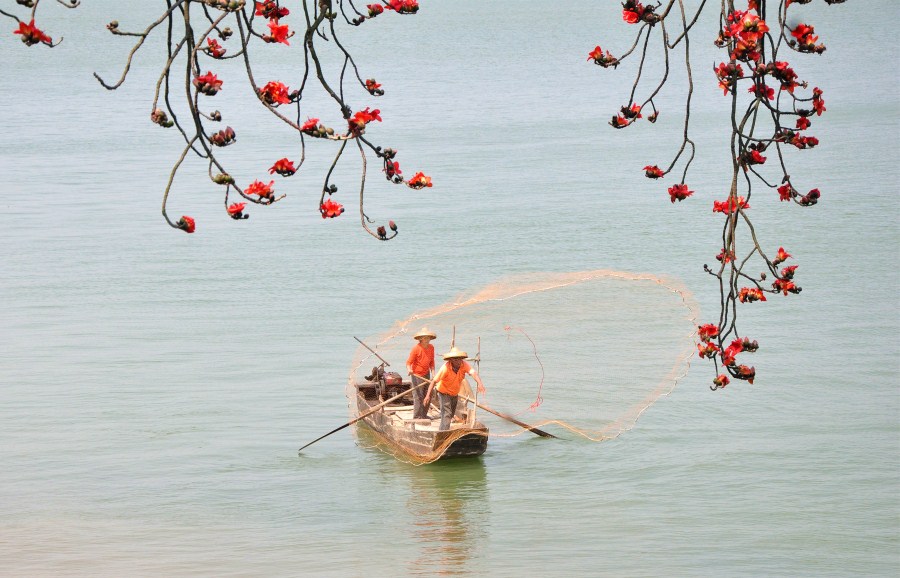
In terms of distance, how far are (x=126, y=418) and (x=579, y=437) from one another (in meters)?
7.28

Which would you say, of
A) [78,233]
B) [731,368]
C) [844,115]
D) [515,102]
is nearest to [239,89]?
[515,102]

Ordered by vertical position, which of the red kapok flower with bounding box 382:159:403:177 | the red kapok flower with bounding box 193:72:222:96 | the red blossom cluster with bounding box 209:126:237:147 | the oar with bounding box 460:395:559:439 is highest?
the red kapok flower with bounding box 193:72:222:96

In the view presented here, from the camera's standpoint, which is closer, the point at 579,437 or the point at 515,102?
the point at 579,437

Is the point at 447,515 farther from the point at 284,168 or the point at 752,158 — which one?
the point at 284,168

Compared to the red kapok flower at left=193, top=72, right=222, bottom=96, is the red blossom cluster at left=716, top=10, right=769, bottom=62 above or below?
above

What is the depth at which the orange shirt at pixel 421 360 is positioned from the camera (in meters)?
19.0

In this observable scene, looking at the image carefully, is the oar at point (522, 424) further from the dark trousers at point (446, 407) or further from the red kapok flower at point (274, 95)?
the red kapok flower at point (274, 95)

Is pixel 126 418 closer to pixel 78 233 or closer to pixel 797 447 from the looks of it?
pixel 797 447

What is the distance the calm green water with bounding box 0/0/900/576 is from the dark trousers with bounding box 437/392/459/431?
35.8 inches

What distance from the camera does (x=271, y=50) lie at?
97.8 m

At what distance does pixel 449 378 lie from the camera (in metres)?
18.0

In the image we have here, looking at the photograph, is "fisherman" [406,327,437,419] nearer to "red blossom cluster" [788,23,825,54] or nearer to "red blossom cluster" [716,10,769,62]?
"red blossom cluster" [788,23,825,54]

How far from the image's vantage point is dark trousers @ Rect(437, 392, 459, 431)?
18188mm

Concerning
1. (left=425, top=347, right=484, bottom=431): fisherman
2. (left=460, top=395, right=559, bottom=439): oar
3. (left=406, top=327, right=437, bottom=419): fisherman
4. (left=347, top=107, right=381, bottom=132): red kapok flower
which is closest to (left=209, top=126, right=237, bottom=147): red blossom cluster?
(left=347, top=107, right=381, bottom=132): red kapok flower
